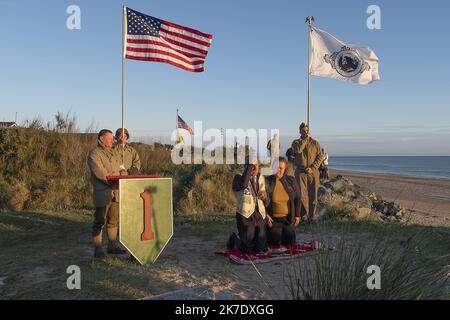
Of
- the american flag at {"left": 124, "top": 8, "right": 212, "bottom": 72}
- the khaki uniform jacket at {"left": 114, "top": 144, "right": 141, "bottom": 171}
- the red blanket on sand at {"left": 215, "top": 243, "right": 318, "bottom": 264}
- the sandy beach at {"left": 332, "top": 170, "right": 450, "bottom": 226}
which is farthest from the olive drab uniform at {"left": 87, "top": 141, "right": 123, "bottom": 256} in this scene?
the sandy beach at {"left": 332, "top": 170, "right": 450, "bottom": 226}

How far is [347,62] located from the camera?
998 centimetres

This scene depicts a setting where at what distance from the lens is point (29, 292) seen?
5.02m

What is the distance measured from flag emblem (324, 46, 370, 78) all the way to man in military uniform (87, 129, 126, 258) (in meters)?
5.80

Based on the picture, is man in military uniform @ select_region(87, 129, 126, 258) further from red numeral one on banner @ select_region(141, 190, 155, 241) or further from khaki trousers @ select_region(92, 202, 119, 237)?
red numeral one on banner @ select_region(141, 190, 155, 241)

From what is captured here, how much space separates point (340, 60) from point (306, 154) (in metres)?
2.34

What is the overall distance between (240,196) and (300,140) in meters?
3.36

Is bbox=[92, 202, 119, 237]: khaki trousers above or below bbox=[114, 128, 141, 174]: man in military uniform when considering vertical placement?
below

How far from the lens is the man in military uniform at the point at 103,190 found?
20.9ft

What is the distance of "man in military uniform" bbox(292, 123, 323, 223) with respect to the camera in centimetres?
976

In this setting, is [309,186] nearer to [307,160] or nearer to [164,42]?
[307,160]

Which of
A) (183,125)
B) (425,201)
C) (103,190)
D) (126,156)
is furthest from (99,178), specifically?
(425,201)

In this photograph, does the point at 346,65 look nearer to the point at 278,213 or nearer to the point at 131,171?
the point at 278,213
